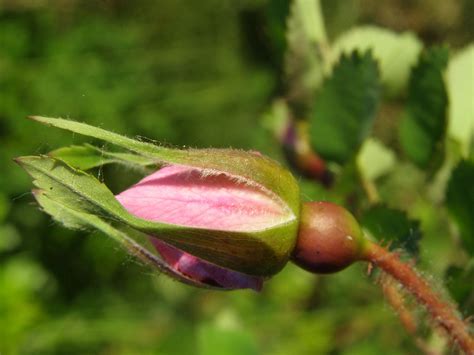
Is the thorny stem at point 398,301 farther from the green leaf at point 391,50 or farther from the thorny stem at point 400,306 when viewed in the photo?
the green leaf at point 391,50

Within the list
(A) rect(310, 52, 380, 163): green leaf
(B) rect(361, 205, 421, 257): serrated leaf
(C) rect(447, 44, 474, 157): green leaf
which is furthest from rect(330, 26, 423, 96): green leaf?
(B) rect(361, 205, 421, 257): serrated leaf

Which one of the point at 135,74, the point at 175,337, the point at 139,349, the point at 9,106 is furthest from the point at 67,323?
the point at 135,74

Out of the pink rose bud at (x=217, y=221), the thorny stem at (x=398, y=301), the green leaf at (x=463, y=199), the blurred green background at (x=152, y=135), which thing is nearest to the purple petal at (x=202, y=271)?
the pink rose bud at (x=217, y=221)

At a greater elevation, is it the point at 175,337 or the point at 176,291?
the point at 175,337

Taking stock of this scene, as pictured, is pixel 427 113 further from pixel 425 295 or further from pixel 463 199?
pixel 425 295

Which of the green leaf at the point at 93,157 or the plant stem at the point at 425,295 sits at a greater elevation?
the green leaf at the point at 93,157

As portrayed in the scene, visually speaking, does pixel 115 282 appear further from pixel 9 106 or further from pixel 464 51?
pixel 464 51

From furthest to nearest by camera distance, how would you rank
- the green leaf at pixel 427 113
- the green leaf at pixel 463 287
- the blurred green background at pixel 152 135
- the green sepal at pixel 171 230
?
the blurred green background at pixel 152 135 → the green leaf at pixel 427 113 → the green leaf at pixel 463 287 → the green sepal at pixel 171 230

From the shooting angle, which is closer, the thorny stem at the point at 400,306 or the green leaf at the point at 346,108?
the thorny stem at the point at 400,306
